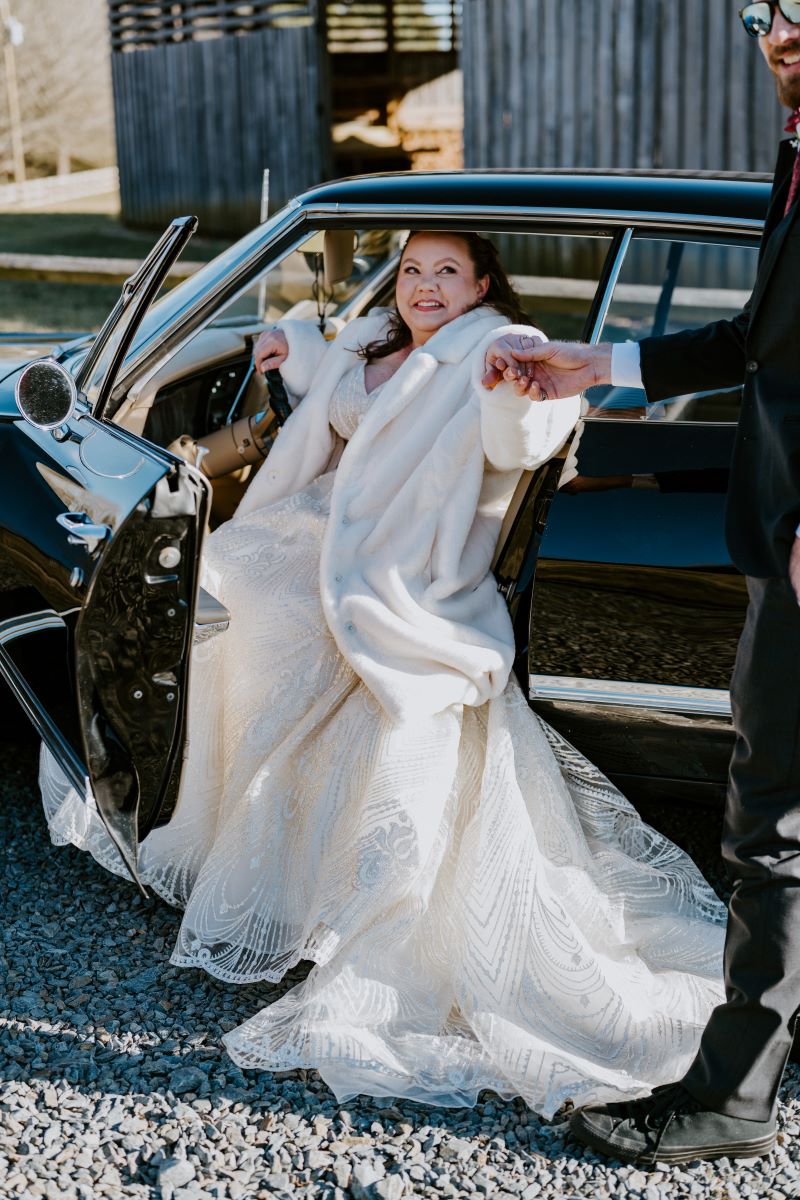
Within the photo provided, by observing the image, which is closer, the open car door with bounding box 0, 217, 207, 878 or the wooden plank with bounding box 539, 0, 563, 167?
the open car door with bounding box 0, 217, 207, 878

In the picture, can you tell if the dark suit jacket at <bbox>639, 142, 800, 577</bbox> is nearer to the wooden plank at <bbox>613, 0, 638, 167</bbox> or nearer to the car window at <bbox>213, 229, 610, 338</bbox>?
the car window at <bbox>213, 229, 610, 338</bbox>

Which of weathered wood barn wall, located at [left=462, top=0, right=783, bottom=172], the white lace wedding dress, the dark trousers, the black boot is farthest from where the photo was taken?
weathered wood barn wall, located at [left=462, top=0, right=783, bottom=172]

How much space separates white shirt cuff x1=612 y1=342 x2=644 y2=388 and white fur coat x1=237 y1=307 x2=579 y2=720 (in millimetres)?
250

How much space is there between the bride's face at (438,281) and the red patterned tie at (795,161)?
1.23 m

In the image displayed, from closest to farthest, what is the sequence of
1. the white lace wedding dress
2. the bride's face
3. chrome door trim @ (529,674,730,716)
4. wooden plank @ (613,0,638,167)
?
the white lace wedding dress, chrome door trim @ (529,674,730,716), the bride's face, wooden plank @ (613,0,638,167)

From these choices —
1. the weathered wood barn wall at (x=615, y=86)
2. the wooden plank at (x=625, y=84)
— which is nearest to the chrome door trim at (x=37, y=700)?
the weathered wood barn wall at (x=615, y=86)

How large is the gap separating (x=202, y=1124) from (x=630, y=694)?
1255mm

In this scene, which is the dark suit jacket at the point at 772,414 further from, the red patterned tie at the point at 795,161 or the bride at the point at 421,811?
the bride at the point at 421,811

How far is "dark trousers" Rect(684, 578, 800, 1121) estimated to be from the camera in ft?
6.88

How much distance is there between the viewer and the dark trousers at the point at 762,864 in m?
2.10

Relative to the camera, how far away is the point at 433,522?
9.57 feet

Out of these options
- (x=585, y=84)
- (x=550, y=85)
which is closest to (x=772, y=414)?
(x=585, y=84)

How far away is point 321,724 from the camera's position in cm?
287

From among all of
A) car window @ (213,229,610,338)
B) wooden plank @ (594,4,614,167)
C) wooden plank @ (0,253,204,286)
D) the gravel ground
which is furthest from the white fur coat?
wooden plank @ (594,4,614,167)
